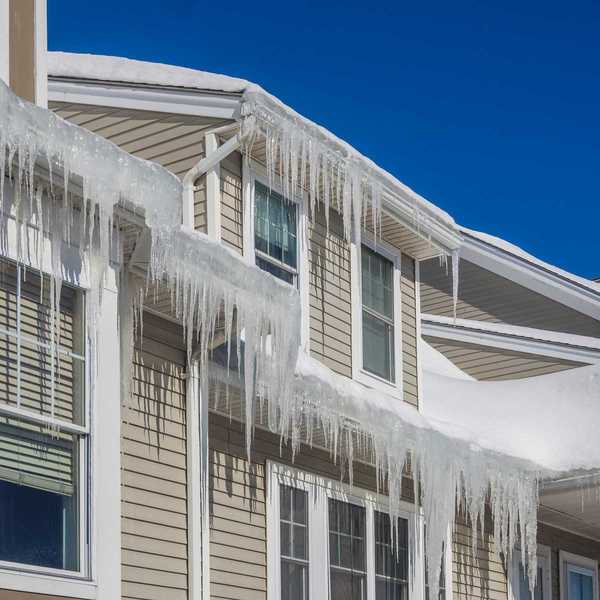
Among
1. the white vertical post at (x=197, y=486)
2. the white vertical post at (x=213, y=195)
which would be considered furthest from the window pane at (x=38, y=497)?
the white vertical post at (x=213, y=195)

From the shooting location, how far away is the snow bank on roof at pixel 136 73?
11.7 m

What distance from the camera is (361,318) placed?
13250 millimetres

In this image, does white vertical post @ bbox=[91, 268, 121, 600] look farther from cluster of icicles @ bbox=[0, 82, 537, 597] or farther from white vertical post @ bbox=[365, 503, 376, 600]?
white vertical post @ bbox=[365, 503, 376, 600]

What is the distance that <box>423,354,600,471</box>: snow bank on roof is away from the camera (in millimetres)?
14375

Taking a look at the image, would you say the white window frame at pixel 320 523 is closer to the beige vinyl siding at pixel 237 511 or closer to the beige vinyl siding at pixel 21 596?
the beige vinyl siding at pixel 237 511

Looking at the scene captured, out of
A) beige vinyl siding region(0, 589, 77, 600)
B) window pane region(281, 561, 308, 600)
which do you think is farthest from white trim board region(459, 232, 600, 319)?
beige vinyl siding region(0, 589, 77, 600)

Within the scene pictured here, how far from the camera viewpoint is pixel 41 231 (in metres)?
7.89

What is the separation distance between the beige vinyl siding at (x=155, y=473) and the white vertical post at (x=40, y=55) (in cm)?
177

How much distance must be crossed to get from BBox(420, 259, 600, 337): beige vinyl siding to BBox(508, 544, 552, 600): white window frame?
17.6 feet

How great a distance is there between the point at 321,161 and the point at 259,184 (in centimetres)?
70

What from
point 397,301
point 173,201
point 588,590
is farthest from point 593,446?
point 173,201

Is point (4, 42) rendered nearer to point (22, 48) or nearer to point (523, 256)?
point (22, 48)

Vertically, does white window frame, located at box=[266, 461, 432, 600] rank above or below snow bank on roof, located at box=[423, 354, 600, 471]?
below

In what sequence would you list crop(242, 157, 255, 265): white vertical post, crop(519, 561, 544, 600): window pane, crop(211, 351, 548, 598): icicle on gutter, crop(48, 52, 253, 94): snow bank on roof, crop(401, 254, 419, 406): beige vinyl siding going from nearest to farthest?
1. crop(211, 351, 548, 598): icicle on gutter
2. crop(242, 157, 255, 265): white vertical post
3. crop(48, 52, 253, 94): snow bank on roof
4. crop(401, 254, 419, 406): beige vinyl siding
5. crop(519, 561, 544, 600): window pane
